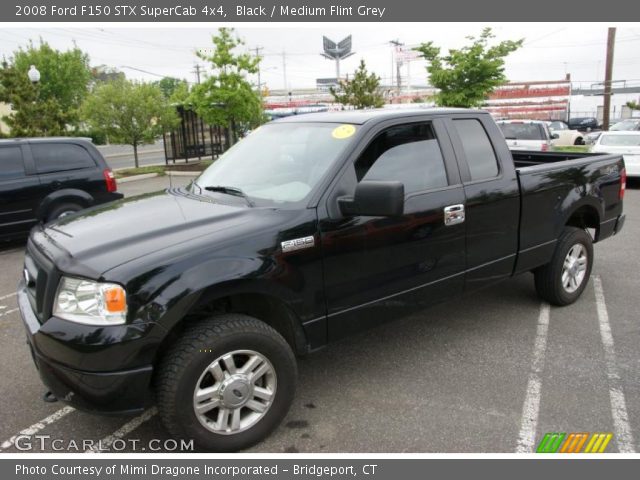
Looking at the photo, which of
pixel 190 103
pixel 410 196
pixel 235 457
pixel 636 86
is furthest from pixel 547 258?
pixel 636 86

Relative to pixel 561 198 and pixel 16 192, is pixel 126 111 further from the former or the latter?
pixel 561 198

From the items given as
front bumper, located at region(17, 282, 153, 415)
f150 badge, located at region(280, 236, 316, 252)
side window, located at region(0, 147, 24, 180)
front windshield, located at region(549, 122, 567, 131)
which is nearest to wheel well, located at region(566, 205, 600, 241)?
f150 badge, located at region(280, 236, 316, 252)

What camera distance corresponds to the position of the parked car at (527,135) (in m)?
13.1

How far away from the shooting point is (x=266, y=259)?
9.29 feet

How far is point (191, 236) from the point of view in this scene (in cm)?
277

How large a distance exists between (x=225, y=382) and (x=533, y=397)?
2.01 m

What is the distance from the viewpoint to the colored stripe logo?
2881mm

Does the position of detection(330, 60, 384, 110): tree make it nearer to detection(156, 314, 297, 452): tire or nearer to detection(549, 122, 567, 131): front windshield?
detection(549, 122, 567, 131): front windshield

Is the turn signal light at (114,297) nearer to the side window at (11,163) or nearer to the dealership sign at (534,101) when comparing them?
the side window at (11,163)

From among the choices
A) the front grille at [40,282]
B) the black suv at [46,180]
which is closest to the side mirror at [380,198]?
the front grille at [40,282]

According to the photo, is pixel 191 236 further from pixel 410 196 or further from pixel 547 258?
pixel 547 258

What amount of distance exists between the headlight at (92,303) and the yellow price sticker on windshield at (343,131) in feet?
5.63

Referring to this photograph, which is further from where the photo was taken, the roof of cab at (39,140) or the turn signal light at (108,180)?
the turn signal light at (108,180)

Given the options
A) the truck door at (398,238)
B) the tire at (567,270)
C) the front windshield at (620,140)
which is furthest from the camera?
the front windshield at (620,140)
